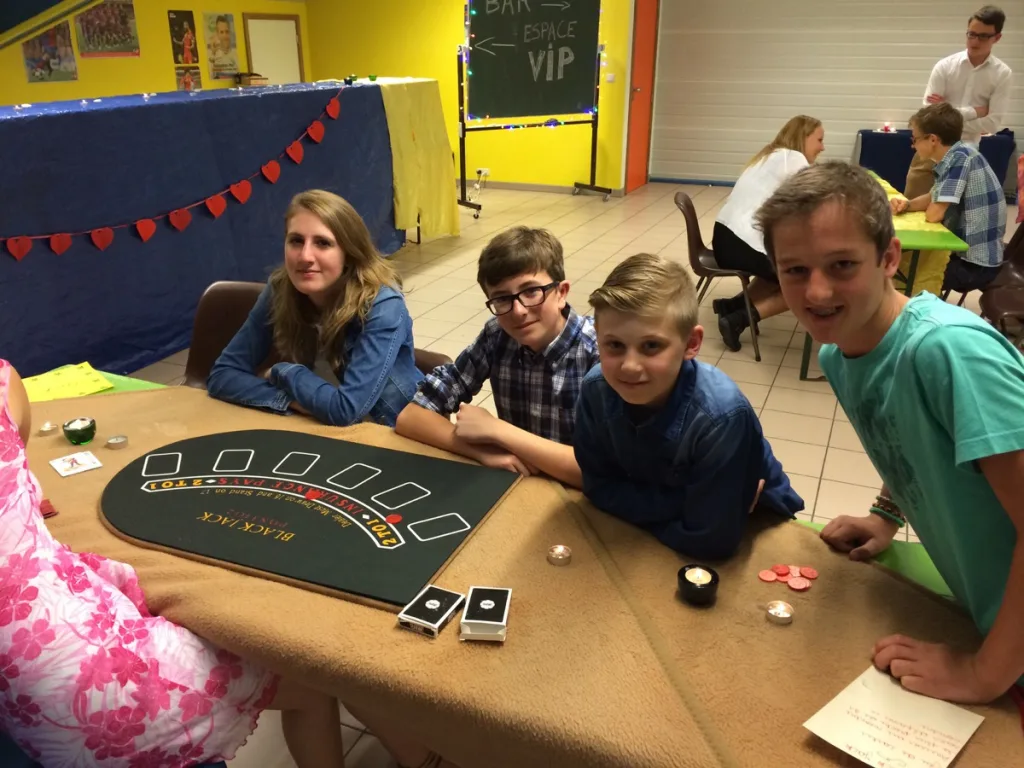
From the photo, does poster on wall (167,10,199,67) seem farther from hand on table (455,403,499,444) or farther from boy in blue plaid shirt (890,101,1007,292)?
hand on table (455,403,499,444)

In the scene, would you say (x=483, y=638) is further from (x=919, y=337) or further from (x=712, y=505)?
(x=919, y=337)

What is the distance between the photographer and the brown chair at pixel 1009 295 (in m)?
3.82

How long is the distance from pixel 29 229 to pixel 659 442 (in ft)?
11.3

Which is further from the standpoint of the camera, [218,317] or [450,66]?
[450,66]

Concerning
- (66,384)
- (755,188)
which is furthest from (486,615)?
(755,188)

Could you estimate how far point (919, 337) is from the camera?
105 centimetres

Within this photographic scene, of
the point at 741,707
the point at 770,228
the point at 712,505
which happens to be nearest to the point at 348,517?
the point at 712,505

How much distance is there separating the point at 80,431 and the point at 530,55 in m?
6.91

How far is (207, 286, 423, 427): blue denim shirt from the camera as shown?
1896 millimetres

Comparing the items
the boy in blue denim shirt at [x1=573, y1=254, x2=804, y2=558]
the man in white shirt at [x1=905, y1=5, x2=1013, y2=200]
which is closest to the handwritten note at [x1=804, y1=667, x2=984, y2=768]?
the boy in blue denim shirt at [x1=573, y1=254, x2=804, y2=558]

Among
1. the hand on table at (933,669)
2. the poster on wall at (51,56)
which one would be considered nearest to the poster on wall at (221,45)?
the poster on wall at (51,56)

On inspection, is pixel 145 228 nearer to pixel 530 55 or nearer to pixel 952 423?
pixel 952 423

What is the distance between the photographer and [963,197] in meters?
3.86

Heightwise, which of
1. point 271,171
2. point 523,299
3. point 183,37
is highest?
point 183,37
